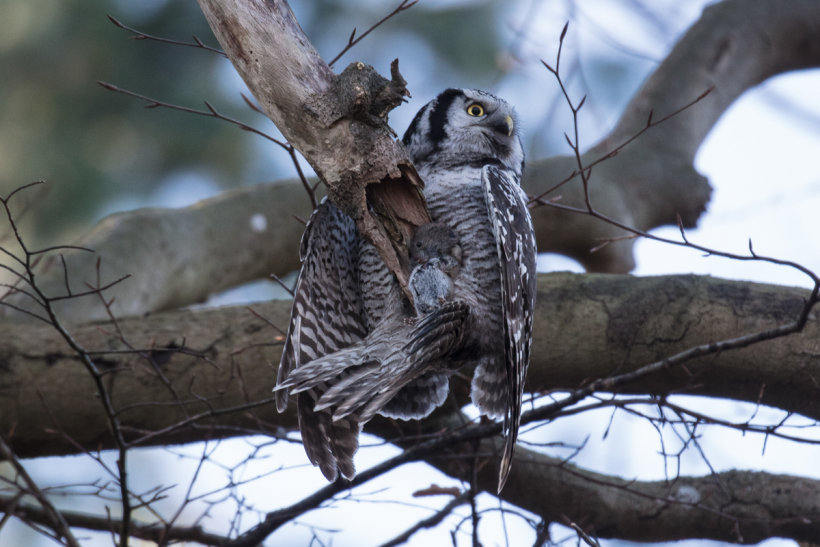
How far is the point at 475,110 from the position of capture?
3.68 m

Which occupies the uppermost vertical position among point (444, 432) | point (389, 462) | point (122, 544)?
point (444, 432)

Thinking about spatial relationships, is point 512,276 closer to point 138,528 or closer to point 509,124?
point 509,124

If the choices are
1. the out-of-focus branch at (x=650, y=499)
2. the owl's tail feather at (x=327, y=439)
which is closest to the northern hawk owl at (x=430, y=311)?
the owl's tail feather at (x=327, y=439)

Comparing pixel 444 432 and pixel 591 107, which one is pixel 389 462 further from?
pixel 591 107

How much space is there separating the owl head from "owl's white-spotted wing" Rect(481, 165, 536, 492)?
356 millimetres

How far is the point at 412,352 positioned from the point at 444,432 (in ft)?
2.96

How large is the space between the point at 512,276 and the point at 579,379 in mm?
943

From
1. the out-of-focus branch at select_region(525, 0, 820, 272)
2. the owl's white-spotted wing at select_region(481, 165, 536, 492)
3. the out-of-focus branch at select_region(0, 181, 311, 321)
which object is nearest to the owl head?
the owl's white-spotted wing at select_region(481, 165, 536, 492)

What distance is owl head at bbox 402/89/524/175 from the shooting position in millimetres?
3551

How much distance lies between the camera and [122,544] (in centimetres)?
227

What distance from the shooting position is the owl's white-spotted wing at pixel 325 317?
9.83ft

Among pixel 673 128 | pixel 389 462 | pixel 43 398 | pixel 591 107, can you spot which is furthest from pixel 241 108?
pixel 389 462

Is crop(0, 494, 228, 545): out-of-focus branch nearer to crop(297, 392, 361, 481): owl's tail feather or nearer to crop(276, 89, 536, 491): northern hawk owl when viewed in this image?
crop(297, 392, 361, 481): owl's tail feather

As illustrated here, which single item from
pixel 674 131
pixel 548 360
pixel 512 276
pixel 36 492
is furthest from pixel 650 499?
pixel 674 131
